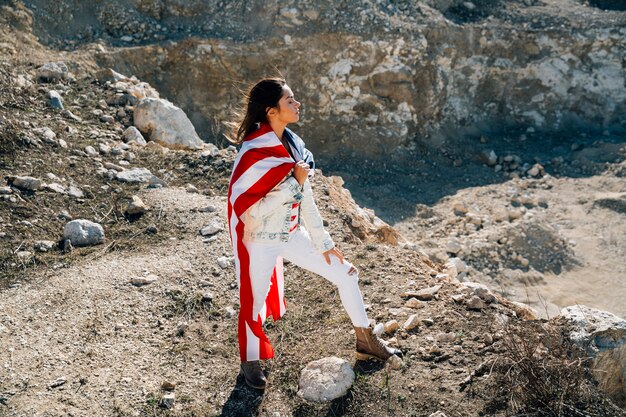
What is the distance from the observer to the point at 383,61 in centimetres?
1125

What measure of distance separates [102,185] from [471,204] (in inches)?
223

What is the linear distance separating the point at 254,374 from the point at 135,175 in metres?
3.39

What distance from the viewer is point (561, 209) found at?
34.5 feet

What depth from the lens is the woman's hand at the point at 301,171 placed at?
393 cm

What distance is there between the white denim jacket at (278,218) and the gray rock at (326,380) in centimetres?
73

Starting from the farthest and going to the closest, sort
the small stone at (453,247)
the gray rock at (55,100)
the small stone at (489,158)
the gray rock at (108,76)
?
the small stone at (489,158) < the small stone at (453,247) < the gray rock at (108,76) < the gray rock at (55,100)

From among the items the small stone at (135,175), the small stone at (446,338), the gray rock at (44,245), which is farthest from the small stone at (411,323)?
the small stone at (135,175)

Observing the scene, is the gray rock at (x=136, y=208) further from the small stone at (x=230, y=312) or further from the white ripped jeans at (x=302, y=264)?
the white ripped jeans at (x=302, y=264)

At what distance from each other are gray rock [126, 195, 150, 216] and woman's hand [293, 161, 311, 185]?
288 cm

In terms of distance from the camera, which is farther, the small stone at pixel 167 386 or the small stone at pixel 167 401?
the small stone at pixel 167 386

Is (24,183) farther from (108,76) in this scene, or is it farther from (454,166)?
(454,166)

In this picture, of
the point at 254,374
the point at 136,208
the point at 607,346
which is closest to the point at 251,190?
the point at 254,374

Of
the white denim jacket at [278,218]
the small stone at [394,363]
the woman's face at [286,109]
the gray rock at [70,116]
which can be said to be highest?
the woman's face at [286,109]

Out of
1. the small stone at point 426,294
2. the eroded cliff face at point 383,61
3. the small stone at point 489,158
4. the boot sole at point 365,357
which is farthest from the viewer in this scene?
the small stone at point 489,158
